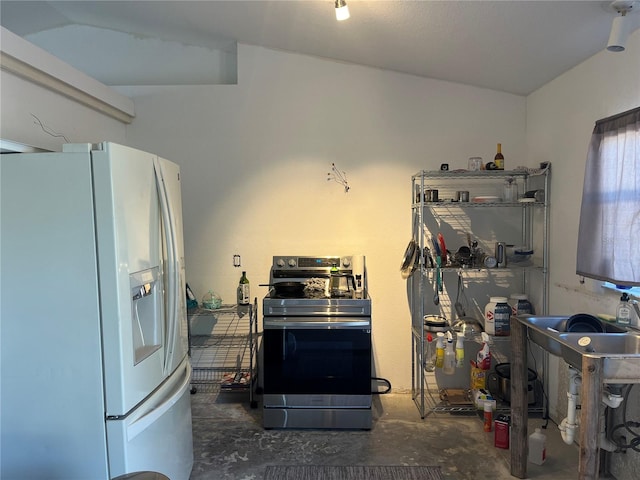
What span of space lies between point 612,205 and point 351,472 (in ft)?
6.46

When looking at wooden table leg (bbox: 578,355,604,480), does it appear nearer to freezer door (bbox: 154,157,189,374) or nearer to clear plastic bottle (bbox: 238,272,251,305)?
freezer door (bbox: 154,157,189,374)

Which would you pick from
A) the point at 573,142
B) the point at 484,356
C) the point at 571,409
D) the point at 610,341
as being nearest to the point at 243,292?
the point at 484,356

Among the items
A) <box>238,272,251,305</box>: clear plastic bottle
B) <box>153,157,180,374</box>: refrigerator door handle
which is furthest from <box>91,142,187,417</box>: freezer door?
<box>238,272,251,305</box>: clear plastic bottle

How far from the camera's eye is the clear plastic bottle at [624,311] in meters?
2.17

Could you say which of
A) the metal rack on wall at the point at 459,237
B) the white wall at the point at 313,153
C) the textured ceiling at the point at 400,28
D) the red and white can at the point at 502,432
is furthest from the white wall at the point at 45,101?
the red and white can at the point at 502,432

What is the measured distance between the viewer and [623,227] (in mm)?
2135

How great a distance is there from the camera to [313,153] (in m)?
3.38

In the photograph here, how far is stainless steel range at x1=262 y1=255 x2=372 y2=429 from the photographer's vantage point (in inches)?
112

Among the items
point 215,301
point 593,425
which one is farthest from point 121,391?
point 593,425

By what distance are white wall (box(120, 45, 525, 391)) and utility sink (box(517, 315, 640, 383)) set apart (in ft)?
4.20

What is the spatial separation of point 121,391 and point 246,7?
87.2 inches

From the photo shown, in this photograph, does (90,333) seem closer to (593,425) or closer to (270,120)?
(593,425)

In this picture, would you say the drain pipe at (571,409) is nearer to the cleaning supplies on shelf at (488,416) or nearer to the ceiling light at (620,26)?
the cleaning supplies on shelf at (488,416)

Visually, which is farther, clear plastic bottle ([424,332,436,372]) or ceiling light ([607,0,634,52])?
clear plastic bottle ([424,332,436,372])
